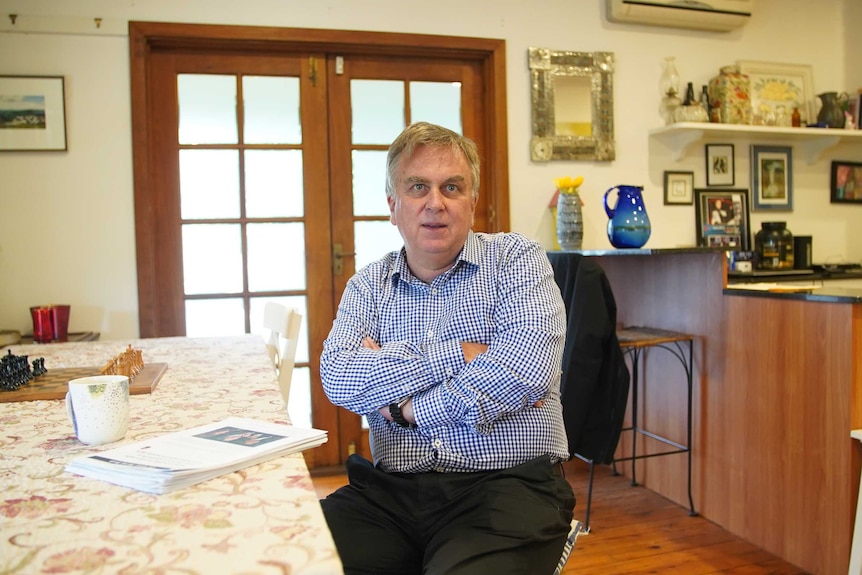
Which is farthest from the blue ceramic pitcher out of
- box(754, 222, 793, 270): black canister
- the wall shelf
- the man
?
the man

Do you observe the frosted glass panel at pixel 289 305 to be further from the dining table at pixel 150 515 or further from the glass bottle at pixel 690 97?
the glass bottle at pixel 690 97

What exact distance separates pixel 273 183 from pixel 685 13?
224cm

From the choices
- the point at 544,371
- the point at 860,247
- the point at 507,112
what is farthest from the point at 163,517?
the point at 860,247

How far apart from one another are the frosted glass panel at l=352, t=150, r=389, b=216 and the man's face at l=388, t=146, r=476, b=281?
174cm

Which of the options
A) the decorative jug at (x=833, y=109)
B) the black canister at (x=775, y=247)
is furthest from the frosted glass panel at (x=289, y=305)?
the decorative jug at (x=833, y=109)

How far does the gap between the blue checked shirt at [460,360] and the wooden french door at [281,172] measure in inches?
67.1

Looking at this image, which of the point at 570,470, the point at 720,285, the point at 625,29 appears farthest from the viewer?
the point at 625,29

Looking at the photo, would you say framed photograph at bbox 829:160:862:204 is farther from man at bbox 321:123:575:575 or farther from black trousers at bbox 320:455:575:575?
black trousers at bbox 320:455:575:575

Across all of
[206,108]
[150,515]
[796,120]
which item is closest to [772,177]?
[796,120]

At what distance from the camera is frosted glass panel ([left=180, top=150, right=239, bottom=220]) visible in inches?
119

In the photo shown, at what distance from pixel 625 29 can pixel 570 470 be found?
2244mm

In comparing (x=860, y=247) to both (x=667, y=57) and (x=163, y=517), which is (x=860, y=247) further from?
(x=163, y=517)

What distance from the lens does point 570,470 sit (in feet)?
10.2

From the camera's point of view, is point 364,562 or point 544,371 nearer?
point 364,562
